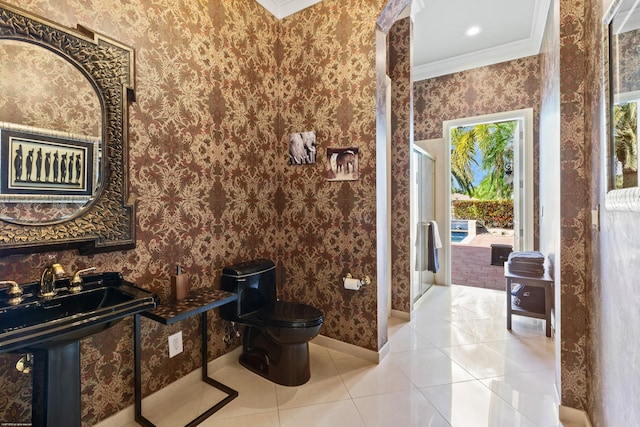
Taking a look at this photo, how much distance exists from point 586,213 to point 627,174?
605 mm

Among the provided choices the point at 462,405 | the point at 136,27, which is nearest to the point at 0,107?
the point at 136,27

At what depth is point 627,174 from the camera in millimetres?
993

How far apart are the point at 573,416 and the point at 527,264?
1381 mm

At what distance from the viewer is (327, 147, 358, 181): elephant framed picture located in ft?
7.24

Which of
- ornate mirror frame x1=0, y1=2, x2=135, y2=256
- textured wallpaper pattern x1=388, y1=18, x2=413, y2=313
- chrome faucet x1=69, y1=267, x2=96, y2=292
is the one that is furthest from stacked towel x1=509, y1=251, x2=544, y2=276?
chrome faucet x1=69, y1=267, x2=96, y2=292

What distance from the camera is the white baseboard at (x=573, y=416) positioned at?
1522 mm

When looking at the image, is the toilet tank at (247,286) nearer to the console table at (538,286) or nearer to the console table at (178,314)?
the console table at (178,314)

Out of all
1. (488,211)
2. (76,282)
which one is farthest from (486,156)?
(76,282)

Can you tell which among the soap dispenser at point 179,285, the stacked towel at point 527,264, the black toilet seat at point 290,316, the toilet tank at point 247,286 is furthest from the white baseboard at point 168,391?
the stacked towel at point 527,264

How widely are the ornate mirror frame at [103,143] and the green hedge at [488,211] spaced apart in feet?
26.4

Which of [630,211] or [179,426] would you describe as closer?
[630,211]

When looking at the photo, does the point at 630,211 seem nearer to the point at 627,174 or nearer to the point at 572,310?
the point at 627,174

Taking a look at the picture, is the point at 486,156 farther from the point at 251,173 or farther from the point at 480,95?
the point at 251,173

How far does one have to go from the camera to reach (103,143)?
1.47 meters
